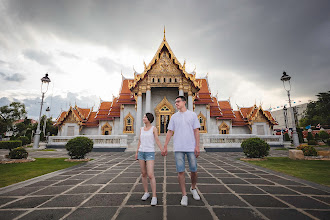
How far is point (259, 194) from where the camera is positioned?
3156 millimetres

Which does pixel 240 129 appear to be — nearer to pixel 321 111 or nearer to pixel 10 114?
pixel 321 111

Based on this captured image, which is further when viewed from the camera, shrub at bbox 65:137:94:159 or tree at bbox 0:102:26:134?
tree at bbox 0:102:26:134

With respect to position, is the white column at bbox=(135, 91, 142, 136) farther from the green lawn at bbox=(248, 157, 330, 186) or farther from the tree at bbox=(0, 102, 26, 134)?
the tree at bbox=(0, 102, 26, 134)

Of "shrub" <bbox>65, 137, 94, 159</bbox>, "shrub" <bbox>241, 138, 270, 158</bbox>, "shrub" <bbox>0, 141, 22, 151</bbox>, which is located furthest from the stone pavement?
"shrub" <bbox>0, 141, 22, 151</bbox>

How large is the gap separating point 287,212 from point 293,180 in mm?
2455

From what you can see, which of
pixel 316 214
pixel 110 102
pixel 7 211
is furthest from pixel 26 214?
pixel 110 102

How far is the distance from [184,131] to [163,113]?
611 inches

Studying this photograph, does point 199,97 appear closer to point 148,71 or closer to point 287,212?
point 148,71

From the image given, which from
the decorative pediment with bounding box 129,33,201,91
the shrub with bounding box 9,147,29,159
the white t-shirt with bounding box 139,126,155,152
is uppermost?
the decorative pediment with bounding box 129,33,201,91

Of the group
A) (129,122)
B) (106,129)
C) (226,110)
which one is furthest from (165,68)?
(106,129)

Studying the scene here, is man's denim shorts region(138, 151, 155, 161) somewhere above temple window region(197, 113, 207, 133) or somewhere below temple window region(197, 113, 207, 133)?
below

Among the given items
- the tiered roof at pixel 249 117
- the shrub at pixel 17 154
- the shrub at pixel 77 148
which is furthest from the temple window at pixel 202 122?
the shrub at pixel 17 154

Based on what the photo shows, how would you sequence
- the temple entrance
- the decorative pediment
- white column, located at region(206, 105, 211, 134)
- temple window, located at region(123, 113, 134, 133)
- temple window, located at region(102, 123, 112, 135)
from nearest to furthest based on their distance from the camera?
1. the decorative pediment
2. the temple entrance
3. white column, located at region(206, 105, 211, 134)
4. temple window, located at region(123, 113, 134, 133)
5. temple window, located at region(102, 123, 112, 135)

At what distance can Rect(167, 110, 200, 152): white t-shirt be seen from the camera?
9.02 feet
